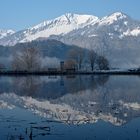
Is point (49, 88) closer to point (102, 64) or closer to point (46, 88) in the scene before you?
point (46, 88)

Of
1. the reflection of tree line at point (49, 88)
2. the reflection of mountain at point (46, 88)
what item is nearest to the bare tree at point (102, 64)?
the reflection of mountain at point (46, 88)

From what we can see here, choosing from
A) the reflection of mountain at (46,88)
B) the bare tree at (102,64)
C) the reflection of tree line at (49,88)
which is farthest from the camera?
the bare tree at (102,64)

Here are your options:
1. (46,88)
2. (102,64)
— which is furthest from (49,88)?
(102,64)

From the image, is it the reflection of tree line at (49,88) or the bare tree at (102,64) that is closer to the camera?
the reflection of tree line at (49,88)

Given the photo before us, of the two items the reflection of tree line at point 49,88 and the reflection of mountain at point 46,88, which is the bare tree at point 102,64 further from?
the reflection of tree line at point 49,88

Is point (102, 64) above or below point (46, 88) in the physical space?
above

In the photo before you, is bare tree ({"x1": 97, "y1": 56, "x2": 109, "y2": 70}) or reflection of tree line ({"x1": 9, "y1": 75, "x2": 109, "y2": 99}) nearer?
reflection of tree line ({"x1": 9, "y1": 75, "x2": 109, "y2": 99})

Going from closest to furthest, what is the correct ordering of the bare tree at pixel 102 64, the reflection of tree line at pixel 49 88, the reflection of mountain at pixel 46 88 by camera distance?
the reflection of tree line at pixel 49 88 < the reflection of mountain at pixel 46 88 < the bare tree at pixel 102 64

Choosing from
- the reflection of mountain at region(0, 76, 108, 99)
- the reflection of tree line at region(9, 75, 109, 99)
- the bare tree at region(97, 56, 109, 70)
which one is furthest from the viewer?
the bare tree at region(97, 56, 109, 70)

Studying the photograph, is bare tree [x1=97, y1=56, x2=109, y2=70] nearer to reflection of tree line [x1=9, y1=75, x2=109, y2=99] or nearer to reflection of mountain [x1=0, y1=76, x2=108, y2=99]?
reflection of mountain [x1=0, y1=76, x2=108, y2=99]

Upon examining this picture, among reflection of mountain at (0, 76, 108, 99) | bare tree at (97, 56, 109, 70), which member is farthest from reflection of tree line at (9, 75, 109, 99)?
bare tree at (97, 56, 109, 70)

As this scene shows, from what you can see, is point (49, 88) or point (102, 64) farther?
point (102, 64)

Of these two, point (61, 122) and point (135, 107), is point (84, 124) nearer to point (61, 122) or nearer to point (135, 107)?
point (61, 122)

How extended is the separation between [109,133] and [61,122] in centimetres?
325
